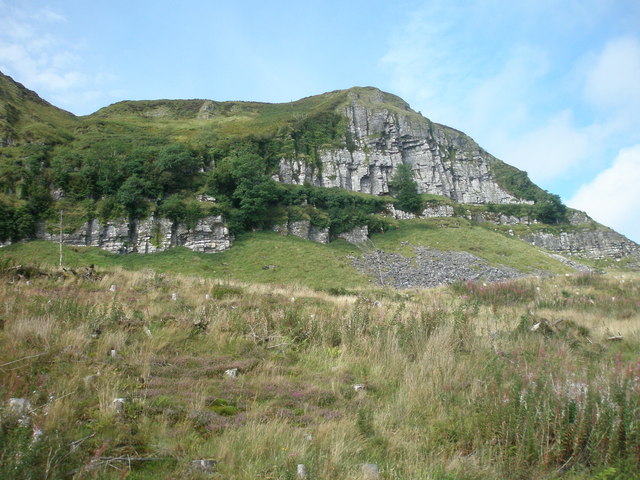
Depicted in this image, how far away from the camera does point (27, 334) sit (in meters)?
4.43

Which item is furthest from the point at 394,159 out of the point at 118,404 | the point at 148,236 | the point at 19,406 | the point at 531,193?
the point at 19,406

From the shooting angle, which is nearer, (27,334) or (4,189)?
(27,334)

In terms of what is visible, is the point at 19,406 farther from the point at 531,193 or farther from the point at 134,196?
the point at 531,193

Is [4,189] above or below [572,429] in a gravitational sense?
above

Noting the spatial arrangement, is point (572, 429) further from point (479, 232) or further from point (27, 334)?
point (479, 232)

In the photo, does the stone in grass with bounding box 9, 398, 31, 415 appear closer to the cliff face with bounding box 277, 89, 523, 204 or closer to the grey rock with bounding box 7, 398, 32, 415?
the grey rock with bounding box 7, 398, 32, 415

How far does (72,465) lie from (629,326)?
34.4 ft

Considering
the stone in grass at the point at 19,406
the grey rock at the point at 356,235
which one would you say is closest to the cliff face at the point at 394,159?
the grey rock at the point at 356,235

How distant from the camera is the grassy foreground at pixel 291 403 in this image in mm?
2598

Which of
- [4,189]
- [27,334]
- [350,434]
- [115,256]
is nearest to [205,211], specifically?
[115,256]

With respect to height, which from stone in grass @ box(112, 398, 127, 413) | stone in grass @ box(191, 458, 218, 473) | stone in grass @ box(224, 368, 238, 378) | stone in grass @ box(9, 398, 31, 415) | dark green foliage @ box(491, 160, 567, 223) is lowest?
stone in grass @ box(224, 368, 238, 378)

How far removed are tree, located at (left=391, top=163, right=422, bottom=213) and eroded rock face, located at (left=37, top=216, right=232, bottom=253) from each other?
3554 centimetres

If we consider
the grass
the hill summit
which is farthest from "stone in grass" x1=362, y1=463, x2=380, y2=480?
the hill summit

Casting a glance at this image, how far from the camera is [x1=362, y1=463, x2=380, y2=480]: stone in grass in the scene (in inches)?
98.4
